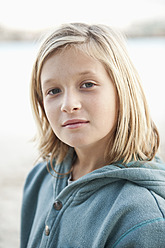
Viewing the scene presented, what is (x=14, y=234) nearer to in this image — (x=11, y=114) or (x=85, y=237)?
(x=85, y=237)

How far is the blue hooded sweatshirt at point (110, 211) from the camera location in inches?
29.0

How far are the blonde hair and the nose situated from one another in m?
0.13

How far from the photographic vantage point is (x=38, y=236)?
1.03 metres

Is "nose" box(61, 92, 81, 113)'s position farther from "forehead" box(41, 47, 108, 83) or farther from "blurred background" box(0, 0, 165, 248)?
"blurred background" box(0, 0, 165, 248)

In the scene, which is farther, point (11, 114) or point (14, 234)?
point (11, 114)

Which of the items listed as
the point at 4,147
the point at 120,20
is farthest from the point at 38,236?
the point at 120,20

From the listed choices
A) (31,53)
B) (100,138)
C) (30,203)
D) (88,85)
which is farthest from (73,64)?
(31,53)

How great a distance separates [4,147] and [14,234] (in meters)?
1.32

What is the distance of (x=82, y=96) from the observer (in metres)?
0.87

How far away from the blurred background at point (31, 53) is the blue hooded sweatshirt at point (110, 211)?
5.16ft

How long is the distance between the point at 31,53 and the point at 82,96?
2.76 meters

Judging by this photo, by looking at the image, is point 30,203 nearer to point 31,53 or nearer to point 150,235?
point 150,235

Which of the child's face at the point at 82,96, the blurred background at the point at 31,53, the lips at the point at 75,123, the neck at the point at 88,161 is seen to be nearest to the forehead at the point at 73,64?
the child's face at the point at 82,96

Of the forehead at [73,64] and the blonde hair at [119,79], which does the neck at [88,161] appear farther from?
the forehead at [73,64]
